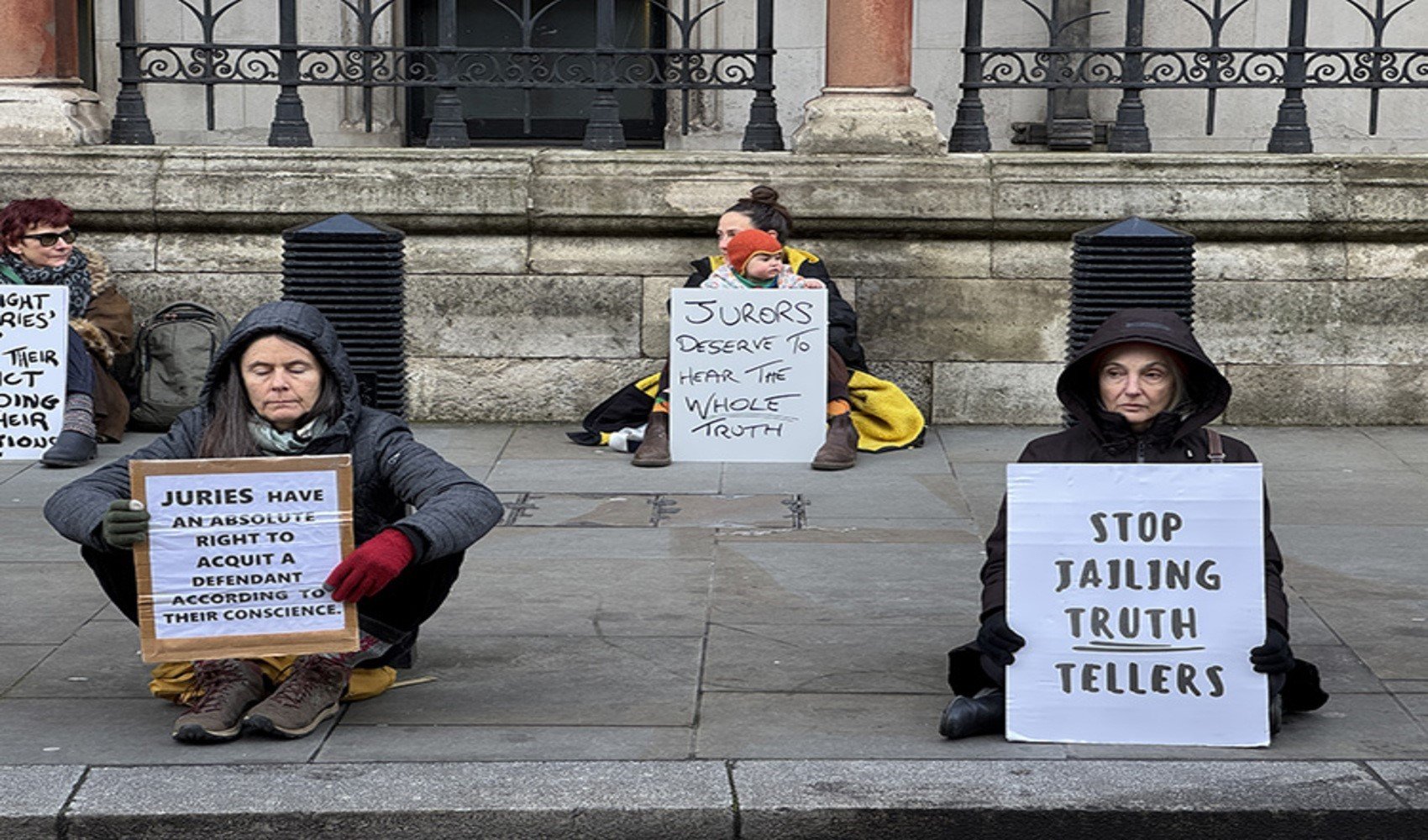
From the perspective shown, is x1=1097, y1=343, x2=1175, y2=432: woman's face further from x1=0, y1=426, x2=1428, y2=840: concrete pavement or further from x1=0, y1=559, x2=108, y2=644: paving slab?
x1=0, y1=559, x2=108, y2=644: paving slab

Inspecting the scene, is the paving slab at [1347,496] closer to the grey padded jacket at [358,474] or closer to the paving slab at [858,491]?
the paving slab at [858,491]

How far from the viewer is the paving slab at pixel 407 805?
4543mm

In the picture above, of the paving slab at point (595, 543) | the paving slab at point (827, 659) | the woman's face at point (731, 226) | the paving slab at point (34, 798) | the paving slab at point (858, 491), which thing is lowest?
the paving slab at point (34, 798)

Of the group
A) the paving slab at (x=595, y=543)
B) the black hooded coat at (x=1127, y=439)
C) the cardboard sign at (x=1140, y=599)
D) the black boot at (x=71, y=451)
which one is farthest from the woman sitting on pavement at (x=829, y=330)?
the cardboard sign at (x=1140, y=599)

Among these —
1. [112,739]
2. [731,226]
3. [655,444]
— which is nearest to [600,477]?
[655,444]

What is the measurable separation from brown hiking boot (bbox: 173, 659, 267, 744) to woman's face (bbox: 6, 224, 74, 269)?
451 centimetres

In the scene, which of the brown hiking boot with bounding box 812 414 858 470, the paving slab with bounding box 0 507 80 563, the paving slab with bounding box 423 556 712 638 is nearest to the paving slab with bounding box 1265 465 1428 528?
the brown hiking boot with bounding box 812 414 858 470

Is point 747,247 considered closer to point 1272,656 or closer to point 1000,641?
point 1000,641

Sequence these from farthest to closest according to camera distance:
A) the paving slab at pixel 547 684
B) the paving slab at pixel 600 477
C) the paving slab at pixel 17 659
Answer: the paving slab at pixel 600 477
the paving slab at pixel 17 659
the paving slab at pixel 547 684

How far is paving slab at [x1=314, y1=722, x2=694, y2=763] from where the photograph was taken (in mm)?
4930

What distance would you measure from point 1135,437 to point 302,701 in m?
2.10

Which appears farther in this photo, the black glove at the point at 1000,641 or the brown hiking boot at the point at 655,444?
the brown hiking boot at the point at 655,444

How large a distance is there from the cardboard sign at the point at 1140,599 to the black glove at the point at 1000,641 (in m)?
0.03

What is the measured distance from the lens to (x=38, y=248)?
30.4 feet
